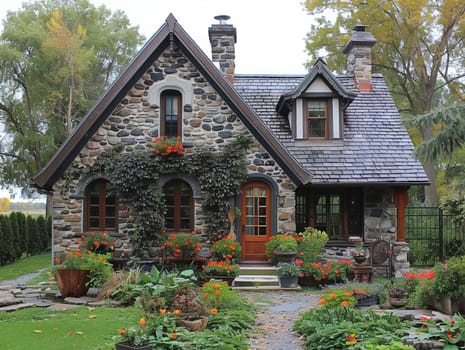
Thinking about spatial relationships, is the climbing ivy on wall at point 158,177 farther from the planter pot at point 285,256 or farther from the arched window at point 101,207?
the planter pot at point 285,256

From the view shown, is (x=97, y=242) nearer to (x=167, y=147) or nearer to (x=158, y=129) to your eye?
(x=167, y=147)

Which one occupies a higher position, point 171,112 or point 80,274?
point 171,112

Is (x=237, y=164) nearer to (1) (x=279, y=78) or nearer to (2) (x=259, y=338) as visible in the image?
(1) (x=279, y=78)

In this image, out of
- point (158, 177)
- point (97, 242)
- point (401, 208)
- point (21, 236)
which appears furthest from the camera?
point (21, 236)

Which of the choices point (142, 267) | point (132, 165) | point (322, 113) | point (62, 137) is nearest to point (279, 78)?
point (322, 113)

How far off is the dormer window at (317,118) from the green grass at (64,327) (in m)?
8.74

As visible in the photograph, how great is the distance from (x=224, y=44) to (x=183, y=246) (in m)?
7.50

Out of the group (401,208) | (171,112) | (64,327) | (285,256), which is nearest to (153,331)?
(64,327)

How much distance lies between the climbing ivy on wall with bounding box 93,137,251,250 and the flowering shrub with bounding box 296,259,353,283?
2.42m

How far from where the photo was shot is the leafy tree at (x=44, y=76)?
92.3ft

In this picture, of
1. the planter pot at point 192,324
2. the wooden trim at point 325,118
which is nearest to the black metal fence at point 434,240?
the wooden trim at point 325,118

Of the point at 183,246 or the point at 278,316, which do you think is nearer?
the point at 278,316

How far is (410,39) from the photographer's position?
2411 centimetres

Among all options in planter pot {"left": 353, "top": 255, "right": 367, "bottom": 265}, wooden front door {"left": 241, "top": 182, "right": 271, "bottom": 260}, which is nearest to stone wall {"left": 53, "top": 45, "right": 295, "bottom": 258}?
wooden front door {"left": 241, "top": 182, "right": 271, "bottom": 260}
